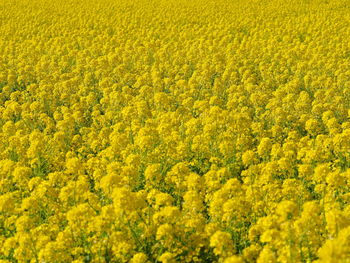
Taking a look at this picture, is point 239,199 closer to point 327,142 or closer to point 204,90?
point 327,142

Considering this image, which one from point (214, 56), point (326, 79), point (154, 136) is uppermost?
point (214, 56)

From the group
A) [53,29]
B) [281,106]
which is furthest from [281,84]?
[53,29]

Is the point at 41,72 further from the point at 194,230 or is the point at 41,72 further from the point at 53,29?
the point at 194,230

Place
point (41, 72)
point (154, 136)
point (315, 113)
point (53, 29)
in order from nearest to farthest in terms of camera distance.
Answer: point (154, 136)
point (315, 113)
point (41, 72)
point (53, 29)

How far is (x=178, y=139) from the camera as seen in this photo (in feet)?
25.7

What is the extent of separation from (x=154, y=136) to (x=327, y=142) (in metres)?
2.75

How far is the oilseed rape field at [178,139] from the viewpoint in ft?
15.4

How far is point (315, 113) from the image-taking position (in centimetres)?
947

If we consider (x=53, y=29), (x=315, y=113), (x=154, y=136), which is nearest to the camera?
(x=154, y=136)

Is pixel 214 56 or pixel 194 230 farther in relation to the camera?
pixel 214 56

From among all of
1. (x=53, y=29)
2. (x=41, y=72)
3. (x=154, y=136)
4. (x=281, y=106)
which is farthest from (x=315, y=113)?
(x=53, y=29)

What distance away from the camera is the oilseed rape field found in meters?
4.71

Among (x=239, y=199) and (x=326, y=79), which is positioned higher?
(x=326, y=79)

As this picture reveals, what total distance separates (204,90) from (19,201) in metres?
6.05
